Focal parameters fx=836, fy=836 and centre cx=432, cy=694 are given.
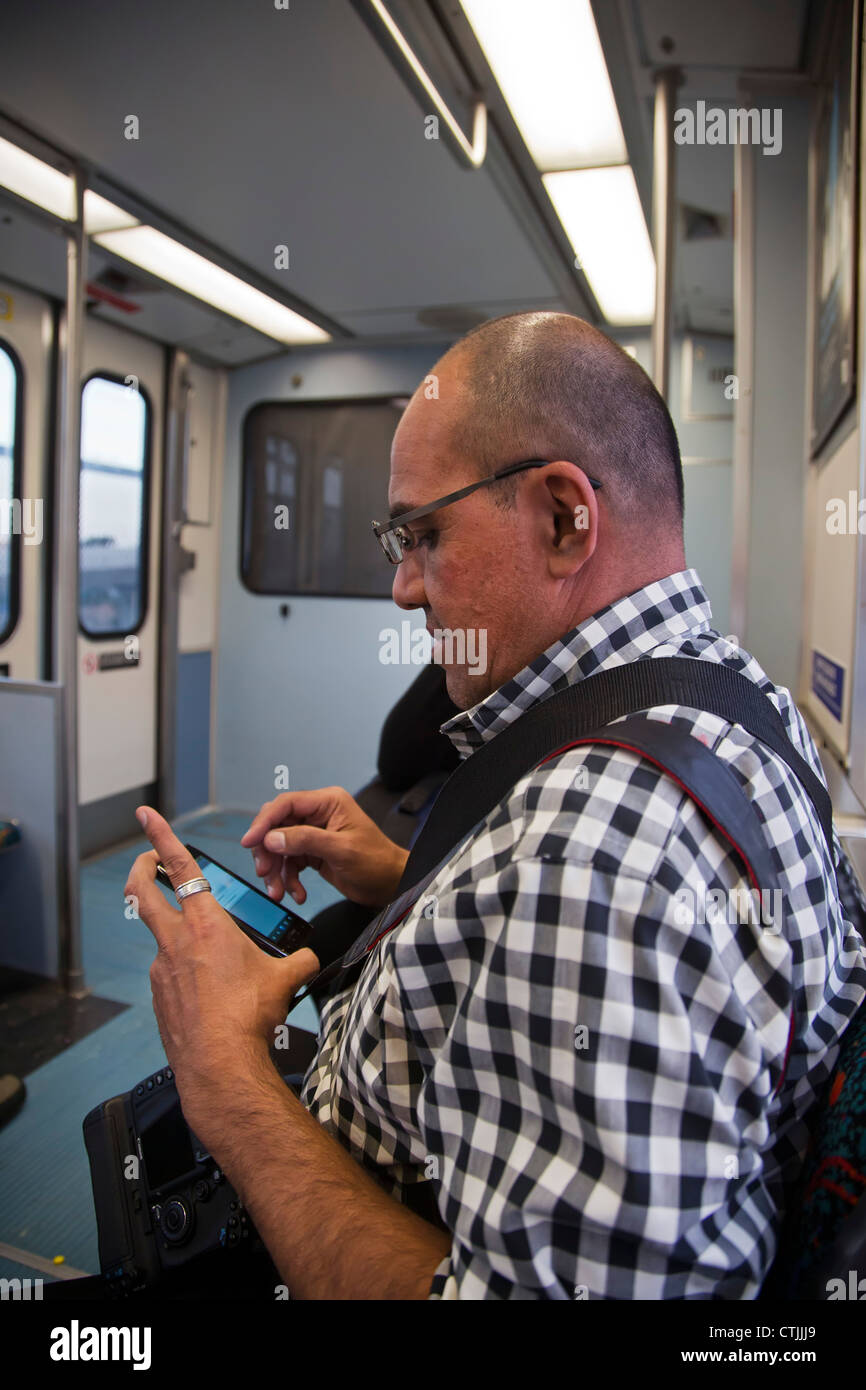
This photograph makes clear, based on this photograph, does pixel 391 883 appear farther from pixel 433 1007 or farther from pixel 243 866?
pixel 243 866

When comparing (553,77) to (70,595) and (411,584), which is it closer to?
(411,584)

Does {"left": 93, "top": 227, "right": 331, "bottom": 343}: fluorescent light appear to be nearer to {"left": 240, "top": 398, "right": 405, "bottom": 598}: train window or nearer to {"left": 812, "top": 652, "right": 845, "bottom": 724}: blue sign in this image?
{"left": 240, "top": 398, "right": 405, "bottom": 598}: train window

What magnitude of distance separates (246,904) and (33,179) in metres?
3.01

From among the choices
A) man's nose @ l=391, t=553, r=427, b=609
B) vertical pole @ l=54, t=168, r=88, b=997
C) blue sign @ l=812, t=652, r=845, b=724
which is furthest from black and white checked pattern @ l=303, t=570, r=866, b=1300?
vertical pole @ l=54, t=168, r=88, b=997

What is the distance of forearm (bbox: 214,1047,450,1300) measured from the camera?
0.82m

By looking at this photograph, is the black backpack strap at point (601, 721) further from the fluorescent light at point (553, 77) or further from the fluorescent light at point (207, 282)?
the fluorescent light at point (207, 282)

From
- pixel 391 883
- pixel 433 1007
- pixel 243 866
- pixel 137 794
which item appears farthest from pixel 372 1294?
pixel 137 794

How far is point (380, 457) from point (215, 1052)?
4.77m

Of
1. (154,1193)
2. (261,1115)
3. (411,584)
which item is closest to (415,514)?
(411,584)

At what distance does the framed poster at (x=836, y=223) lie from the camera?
156cm

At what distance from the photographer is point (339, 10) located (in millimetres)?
2002

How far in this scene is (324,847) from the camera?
1.60m

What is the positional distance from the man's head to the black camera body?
29.2 inches

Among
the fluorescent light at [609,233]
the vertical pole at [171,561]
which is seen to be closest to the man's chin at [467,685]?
the fluorescent light at [609,233]
